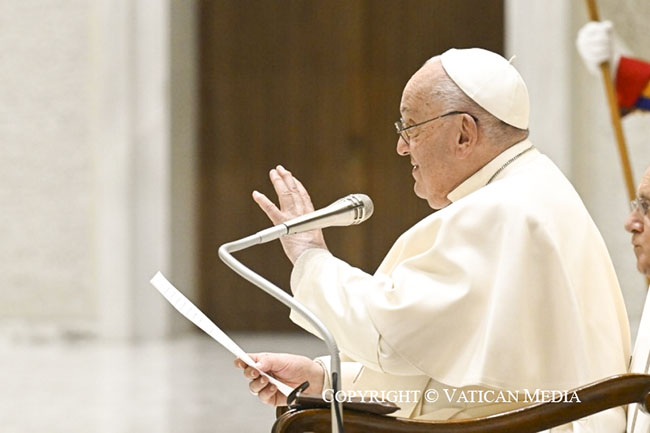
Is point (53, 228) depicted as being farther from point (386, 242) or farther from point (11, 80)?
point (386, 242)

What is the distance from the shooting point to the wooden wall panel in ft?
28.2

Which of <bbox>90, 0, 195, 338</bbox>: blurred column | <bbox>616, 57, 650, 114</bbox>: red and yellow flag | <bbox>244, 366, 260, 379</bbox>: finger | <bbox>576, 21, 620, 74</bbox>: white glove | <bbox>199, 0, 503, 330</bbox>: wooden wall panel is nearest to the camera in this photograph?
<bbox>244, 366, 260, 379</bbox>: finger

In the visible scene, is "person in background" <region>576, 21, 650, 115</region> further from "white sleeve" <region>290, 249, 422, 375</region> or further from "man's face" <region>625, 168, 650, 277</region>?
"white sleeve" <region>290, 249, 422, 375</region>

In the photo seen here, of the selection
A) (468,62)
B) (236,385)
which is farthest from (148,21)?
(468,62)

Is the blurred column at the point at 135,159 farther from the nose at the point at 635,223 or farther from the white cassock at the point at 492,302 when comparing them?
the nose at the point at 635,223

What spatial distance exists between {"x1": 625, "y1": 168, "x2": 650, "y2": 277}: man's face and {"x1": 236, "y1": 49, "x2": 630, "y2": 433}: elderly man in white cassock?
0.11 meters

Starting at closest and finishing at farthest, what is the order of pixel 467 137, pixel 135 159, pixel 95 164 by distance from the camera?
pixel 467 137 → pixel 135 159 → pixel 95 164

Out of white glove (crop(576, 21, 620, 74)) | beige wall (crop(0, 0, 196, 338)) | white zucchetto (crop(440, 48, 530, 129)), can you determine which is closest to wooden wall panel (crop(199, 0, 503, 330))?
beige wall (crop(0, 0, 196, 338))

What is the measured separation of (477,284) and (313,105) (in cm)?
646

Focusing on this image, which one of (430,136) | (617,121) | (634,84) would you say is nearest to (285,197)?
(430,136)

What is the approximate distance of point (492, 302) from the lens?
7.59 feet

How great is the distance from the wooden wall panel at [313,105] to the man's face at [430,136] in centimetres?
593

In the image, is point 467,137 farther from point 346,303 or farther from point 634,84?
point 634,84

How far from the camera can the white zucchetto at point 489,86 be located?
8.27 feet
